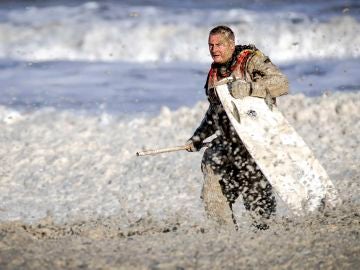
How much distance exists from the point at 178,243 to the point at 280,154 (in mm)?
1057

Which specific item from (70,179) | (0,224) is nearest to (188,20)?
(70,179)

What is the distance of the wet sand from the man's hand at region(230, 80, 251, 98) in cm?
97

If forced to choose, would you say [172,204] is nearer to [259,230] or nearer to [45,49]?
[259,230]

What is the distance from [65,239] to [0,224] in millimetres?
1221

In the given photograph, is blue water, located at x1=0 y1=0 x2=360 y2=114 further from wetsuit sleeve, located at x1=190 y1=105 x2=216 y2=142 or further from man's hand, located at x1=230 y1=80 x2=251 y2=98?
man's hand, located at x1=230 y1=80 x2=251 y2=98

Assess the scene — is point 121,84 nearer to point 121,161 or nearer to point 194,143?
point 121,161

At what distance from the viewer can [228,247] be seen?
5.69 meters

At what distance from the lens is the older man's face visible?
6.16 m

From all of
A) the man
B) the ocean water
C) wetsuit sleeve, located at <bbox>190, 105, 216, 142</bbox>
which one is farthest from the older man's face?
the ocean water

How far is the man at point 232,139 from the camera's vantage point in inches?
241

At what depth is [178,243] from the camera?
5.89 m

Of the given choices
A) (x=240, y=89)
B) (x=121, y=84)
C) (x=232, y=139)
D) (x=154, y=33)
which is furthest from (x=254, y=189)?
(x=154, y=33)

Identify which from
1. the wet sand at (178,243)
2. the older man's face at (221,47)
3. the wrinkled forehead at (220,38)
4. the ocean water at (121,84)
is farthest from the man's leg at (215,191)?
the ocean water at (121,84)

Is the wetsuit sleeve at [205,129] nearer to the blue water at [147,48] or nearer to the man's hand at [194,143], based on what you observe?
the man's hand at [194,143]
